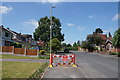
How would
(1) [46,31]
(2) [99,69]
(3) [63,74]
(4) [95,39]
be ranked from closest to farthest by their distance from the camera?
(3) [63,74]
(2) [99,69]
(1) [46,31]
(4) [95,39]

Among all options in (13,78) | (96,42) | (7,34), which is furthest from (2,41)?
(96,42)

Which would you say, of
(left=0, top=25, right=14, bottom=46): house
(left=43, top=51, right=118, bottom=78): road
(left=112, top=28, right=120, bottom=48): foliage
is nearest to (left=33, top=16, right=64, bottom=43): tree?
(left=0, top=25, right=14, bottom=46): house

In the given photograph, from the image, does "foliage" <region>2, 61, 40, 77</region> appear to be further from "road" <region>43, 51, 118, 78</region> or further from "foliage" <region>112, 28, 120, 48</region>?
"foliage" <region>112, 28, 120, 48</region>

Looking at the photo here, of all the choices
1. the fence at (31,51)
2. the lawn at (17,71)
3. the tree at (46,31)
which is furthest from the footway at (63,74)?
the tree at (46,31)

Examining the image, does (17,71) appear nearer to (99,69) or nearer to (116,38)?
(99,69)

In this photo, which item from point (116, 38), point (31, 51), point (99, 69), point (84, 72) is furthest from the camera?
point (116, 38)

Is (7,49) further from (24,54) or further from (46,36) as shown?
(46,36)

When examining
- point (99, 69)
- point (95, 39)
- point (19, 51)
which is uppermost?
point (95, 39)

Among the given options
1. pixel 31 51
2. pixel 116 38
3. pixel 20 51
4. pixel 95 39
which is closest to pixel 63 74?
pixel 31 51

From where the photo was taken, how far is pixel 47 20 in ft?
167

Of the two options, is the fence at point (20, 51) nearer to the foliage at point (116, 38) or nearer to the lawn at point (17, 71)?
the lawn at point (17, 71)

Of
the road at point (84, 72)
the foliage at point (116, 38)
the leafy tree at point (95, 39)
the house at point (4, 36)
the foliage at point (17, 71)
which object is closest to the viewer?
the foliage at point (17, 71)

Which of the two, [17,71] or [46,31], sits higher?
[46,31]

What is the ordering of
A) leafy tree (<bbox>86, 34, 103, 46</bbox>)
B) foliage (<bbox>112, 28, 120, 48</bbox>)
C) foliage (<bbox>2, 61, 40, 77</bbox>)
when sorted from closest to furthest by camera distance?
foliage (<bbox>2, 61, 40, 77</bbox>), foliage (<bbox>112, 28, 120, 48</bbox>), leafy tree (<bbox>86, 34, 103, 46</bbox>)
